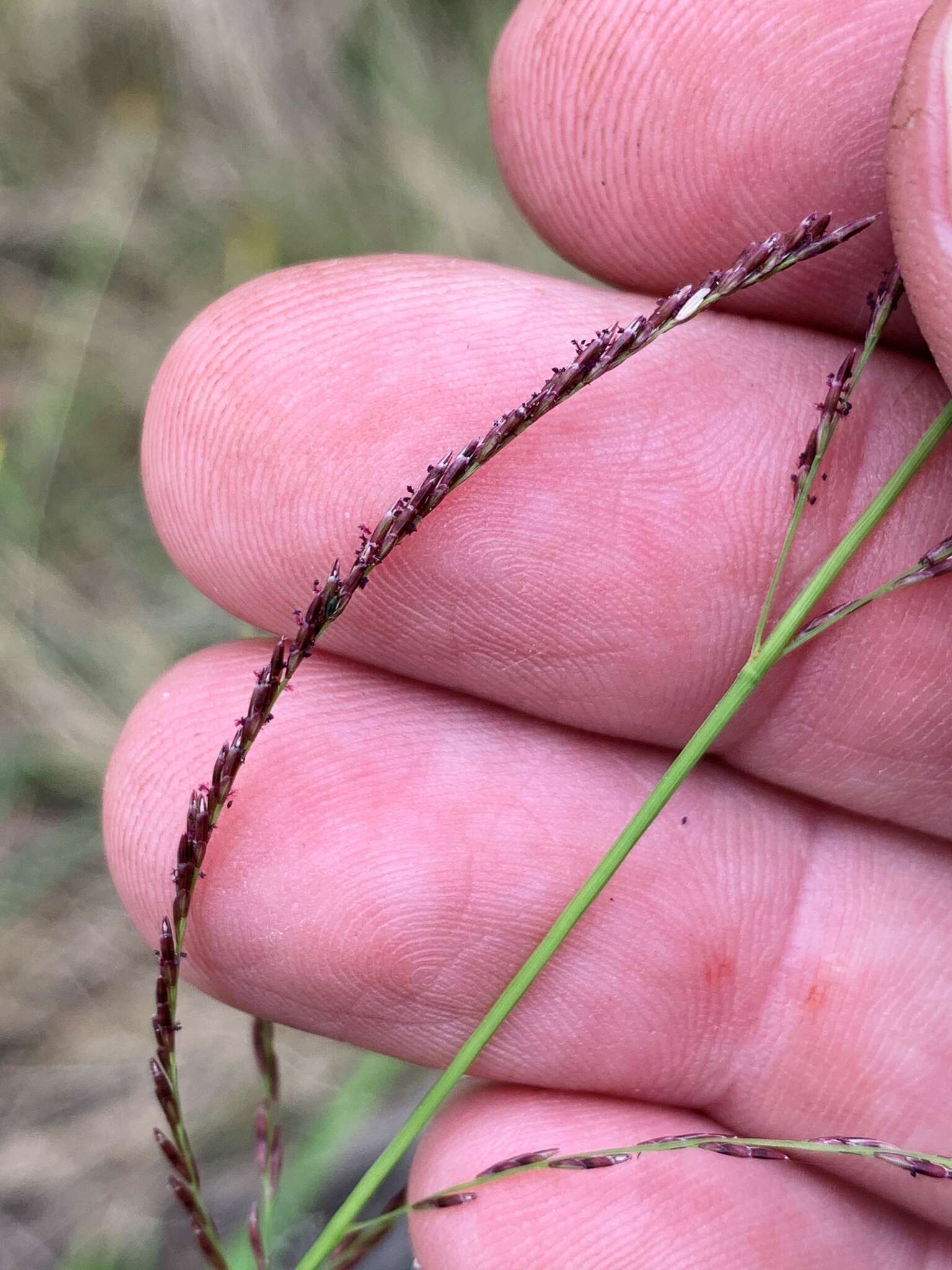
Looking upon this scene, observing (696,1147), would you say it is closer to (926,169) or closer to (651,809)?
(651,809)

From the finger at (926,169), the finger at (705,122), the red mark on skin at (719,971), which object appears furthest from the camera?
the red mark on skin at (719,971)

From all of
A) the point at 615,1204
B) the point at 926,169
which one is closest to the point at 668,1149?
the point at 615,1204

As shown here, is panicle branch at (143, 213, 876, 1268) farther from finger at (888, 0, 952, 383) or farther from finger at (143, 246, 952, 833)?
finger at (143, 246, 952, 833)

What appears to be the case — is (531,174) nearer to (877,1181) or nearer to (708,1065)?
(708,1065)

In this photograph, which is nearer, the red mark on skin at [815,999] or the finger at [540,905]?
the finger at [540,905]

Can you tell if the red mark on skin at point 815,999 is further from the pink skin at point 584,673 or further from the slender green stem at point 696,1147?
the slender green stem at point 696,1147

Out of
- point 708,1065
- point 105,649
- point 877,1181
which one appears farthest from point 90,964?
point 877,1181

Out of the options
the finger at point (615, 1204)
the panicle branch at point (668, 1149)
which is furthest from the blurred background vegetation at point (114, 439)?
the panicle branch at point (668, 1149)
